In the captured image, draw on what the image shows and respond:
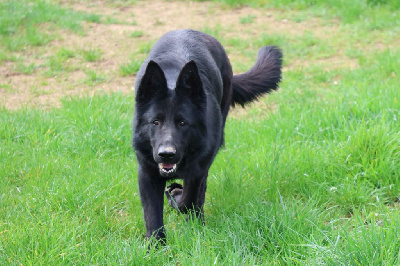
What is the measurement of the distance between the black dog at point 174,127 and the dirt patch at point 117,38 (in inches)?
107

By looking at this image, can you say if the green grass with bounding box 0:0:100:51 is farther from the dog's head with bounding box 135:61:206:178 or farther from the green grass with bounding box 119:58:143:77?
the dog's head with bounding box 135:61:206:178

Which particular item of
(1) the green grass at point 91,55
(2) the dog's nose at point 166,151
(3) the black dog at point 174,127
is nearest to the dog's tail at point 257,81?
(3) the black dog at point 174,127

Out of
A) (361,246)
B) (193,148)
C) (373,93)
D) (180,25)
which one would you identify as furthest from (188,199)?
(180,25)

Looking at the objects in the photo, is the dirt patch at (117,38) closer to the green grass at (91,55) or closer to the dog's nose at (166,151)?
the green grass at (91,55)

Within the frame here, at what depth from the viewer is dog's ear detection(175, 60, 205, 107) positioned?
3.41m

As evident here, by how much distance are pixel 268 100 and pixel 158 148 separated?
11.6 feet

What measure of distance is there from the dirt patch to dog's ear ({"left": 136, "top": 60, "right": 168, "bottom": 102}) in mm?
3110

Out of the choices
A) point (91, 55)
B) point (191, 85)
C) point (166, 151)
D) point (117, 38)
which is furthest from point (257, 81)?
point (117, 38)

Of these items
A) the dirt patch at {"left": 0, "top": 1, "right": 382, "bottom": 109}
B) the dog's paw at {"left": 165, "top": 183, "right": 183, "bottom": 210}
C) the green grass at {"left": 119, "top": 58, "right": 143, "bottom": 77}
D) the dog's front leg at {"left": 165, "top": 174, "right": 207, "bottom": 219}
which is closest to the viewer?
the dog's front leg at {"left": 165, "top": 174, "right": 207, "bottom": 219}

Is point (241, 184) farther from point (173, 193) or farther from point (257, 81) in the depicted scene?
point (257, 81)

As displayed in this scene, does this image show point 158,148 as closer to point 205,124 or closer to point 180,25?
point 205,124

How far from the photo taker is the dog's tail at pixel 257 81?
196 inches

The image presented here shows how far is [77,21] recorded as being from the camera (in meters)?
9.25

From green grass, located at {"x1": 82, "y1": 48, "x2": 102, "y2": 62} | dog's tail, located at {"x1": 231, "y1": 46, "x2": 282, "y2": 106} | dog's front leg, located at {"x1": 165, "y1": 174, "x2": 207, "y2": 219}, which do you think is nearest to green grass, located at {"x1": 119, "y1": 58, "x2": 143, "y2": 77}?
green grass, located at {"x1": 82, "y1": 48, "x2": 102, "y2": 62}
